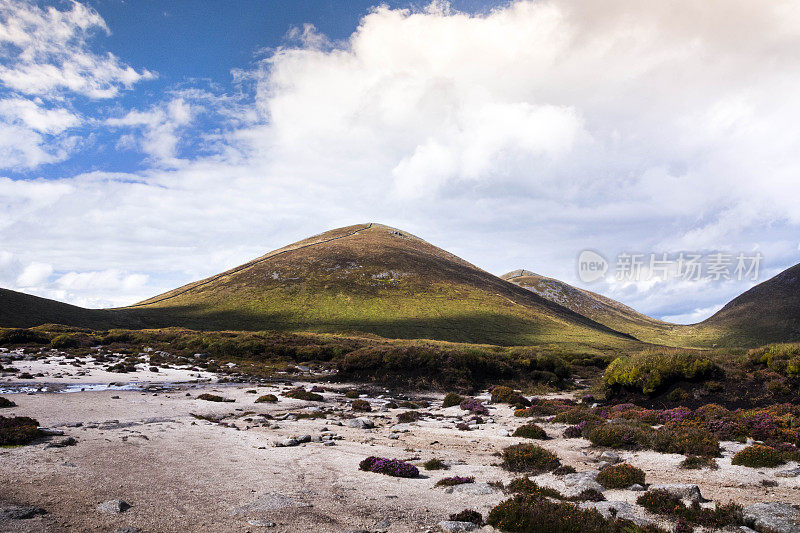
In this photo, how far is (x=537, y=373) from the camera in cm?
4097

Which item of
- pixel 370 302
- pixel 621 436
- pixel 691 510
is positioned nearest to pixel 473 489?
pixel 691 510

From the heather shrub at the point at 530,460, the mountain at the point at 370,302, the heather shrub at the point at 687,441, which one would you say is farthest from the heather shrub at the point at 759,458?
the mountain at the point at 370,302

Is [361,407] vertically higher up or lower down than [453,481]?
lower down

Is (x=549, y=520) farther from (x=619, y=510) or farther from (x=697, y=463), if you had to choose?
(x=697, y=463)

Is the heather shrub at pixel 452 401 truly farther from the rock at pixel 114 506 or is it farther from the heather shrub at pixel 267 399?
the rock at pixel 114 506

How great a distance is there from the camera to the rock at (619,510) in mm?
8422

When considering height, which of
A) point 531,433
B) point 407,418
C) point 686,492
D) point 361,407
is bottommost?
point 361,407

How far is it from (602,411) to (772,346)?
11.5m

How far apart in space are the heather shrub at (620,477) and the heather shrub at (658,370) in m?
15.4

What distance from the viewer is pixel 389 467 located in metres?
12.5

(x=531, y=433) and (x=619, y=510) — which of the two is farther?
(x=531, y=433)

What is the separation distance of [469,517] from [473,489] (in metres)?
2.29

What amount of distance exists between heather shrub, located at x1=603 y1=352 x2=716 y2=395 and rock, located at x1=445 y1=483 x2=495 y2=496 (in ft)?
60.0

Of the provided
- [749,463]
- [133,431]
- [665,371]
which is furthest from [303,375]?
[749,463]
